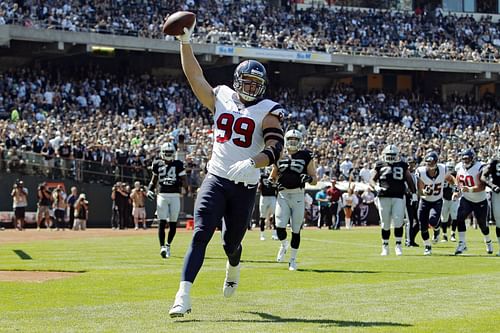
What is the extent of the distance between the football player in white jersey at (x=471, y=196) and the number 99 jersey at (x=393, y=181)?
1758 mm

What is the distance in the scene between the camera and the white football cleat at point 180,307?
8.19m

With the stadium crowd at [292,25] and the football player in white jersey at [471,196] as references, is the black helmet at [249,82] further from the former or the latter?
the stadium crowd at [292,25]

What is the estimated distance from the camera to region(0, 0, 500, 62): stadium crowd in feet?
139

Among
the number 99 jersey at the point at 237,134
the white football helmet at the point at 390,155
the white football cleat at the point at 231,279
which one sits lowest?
the white football cleat at the point at 231,279

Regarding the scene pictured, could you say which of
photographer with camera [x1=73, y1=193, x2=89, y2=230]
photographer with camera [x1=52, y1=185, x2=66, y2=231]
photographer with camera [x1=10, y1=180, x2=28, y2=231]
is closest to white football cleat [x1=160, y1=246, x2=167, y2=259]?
photographer with camera [x1=10, y1=180, x2=28, y2=231]

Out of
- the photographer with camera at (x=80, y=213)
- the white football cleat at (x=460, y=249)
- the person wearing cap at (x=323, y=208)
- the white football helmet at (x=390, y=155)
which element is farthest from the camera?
the person wearing cap at (x=323, y=208)

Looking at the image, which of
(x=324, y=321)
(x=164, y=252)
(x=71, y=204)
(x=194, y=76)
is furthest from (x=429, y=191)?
(x=71, y=204)

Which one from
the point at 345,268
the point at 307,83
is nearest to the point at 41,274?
the point at 345,268

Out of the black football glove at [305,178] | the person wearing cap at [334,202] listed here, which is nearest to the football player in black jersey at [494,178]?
the black football glove at [305,178]

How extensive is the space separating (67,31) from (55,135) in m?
9.60

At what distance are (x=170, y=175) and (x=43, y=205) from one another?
1500 centimetres

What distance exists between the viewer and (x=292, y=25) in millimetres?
49781

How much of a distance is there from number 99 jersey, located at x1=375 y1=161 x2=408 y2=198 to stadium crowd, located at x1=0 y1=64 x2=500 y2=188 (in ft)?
50.2

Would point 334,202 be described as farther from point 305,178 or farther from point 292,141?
point 305,178
